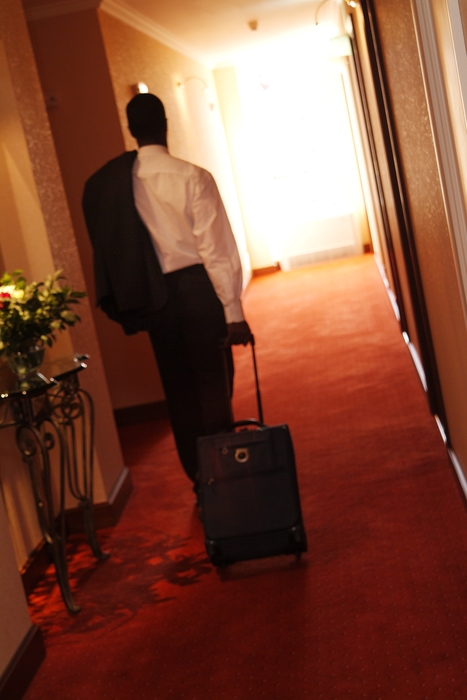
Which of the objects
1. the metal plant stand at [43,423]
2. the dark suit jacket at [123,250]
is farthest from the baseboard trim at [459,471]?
the metal plant stand at [43,423]

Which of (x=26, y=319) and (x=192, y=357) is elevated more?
(x=26, y=319)

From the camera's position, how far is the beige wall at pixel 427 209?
7.16 feet

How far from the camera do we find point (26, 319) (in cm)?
269

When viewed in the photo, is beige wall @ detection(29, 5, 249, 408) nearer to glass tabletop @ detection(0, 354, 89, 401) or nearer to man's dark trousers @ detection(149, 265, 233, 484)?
man's dark trousers @ detection(149, 265, 233, 484)

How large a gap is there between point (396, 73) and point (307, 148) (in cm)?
818

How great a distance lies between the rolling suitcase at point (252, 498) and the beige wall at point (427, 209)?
1.99 ft

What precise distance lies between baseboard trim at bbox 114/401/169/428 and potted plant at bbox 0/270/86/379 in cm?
245

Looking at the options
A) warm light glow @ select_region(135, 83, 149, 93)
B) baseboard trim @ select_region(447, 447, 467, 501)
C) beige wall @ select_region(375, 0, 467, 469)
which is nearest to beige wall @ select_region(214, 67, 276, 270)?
warm light glow @ select_region(135, 83, 149, 93)

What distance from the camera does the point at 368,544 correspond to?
9.32 feet

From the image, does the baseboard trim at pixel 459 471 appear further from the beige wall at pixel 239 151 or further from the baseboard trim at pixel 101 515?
the beige wall at pixel 239 151

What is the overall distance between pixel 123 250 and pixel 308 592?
4.65 ft

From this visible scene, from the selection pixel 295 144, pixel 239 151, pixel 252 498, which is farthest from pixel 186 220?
pixel 295 144

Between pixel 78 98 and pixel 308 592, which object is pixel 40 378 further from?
pixel 78 98

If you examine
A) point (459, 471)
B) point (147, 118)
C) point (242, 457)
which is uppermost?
point (147, 118)
